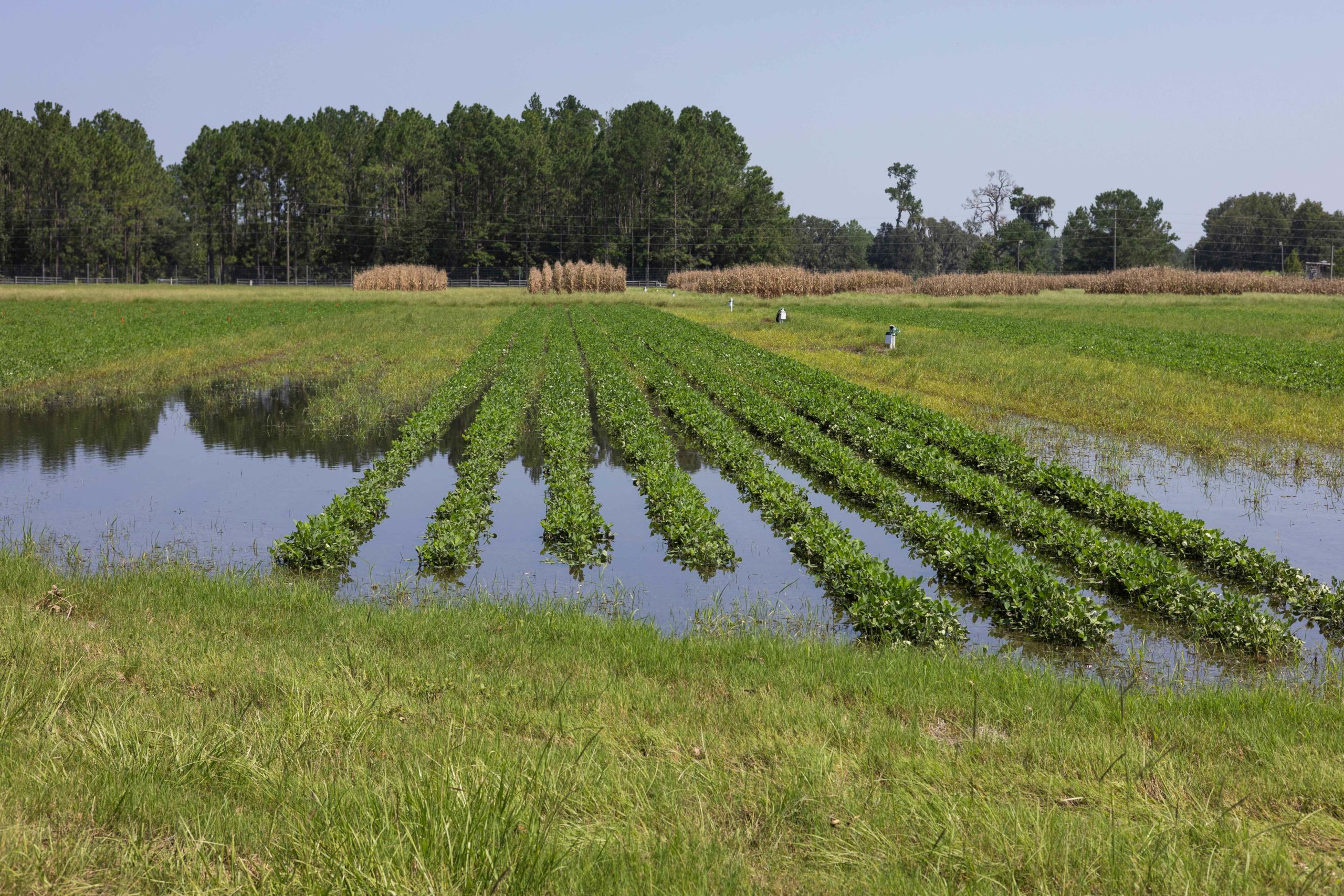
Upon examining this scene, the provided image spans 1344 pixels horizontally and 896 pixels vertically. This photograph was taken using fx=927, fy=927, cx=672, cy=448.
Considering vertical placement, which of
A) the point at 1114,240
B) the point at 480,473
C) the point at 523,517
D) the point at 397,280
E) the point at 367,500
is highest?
the point at 1114,240

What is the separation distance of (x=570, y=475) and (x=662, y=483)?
1.37 m

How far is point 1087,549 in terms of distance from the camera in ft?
31.7

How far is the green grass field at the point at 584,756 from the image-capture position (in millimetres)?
3729

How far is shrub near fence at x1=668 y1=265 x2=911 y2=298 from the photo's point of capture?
69.2 m

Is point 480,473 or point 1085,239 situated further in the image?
point 1085,239

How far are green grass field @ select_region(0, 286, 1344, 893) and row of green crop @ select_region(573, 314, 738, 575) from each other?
1164 millimetres

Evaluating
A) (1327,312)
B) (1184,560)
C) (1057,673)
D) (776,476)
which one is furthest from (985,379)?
(1327,312)

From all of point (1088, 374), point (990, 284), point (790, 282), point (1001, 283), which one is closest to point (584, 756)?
point (1088, 374)

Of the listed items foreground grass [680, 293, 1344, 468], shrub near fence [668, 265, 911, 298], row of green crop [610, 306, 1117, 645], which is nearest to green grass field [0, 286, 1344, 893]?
row of green crop [610, 306, 1117, 645]

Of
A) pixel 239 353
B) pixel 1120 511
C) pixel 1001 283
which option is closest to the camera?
pixel 1120 511

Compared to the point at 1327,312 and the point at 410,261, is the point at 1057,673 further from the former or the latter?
the point at 410,261

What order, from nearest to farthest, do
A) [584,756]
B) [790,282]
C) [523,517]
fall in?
[584,756], [523,517], [790,282]

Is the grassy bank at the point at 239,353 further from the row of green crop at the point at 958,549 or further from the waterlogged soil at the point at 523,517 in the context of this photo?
the row of green crop at the point at 958,549

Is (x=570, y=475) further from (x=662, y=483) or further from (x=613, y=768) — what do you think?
(x=613, y=768)
